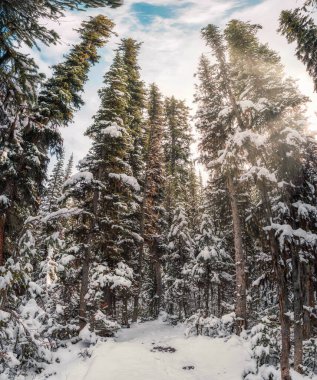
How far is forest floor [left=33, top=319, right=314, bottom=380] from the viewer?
34.5 ft

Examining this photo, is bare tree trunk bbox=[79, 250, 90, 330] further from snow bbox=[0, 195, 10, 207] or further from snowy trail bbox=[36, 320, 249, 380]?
snow bbox=[0, 195, 10, 207]

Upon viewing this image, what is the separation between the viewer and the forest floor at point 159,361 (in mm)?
10509

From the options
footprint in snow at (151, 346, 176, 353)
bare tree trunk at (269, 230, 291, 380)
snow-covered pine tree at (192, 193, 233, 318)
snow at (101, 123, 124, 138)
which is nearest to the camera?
bare tree trunk at (269, 230, 291, 380)

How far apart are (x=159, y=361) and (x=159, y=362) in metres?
0.15

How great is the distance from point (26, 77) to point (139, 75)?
23000 millimetres

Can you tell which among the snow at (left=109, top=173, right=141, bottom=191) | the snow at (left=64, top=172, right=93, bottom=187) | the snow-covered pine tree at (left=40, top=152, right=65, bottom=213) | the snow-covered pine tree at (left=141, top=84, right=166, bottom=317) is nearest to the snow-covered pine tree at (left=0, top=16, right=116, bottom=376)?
the snow at (left=64, top=172, right=93, bottom=187)

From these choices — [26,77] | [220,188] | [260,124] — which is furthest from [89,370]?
[220,188]

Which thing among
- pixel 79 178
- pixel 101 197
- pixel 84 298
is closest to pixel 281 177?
pixel 79 178

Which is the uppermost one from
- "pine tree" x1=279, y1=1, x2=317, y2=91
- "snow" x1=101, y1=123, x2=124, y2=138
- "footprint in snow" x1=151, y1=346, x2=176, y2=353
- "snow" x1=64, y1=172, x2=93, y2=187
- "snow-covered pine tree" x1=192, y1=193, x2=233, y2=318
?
"pine tree" x1=279, y1=1, x2=317, y2=91

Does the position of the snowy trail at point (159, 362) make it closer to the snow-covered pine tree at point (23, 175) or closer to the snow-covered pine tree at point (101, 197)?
the snow-covered pine tree at point (23, 175)

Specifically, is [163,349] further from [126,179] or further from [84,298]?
[126,179]

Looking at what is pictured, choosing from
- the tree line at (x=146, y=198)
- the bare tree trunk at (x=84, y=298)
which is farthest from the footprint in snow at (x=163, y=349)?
the bare tree trunk at (x=84, y=298)

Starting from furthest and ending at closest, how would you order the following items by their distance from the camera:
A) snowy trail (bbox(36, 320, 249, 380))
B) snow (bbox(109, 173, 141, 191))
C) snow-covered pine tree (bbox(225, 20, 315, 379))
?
snow (bbox(109, 173, 141, 191)) → snowy trail (bbox(36, 320, 249, 380)) → snow-covered pine tree (bbox(225, 20, 315, 379))

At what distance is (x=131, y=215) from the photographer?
25359mm
